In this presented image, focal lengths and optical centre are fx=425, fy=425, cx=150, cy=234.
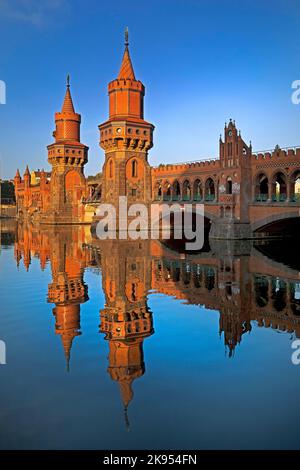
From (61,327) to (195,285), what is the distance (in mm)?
6846

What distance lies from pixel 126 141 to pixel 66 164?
20.6 meters

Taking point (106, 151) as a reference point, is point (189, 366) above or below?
below

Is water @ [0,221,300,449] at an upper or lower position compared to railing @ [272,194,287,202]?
lower

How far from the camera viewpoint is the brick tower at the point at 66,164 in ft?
199

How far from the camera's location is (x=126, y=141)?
43.0 metres

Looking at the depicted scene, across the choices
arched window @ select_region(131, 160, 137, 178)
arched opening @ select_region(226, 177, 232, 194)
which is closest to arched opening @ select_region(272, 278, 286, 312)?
arched opening @ select_region(226, 177, 232, 194)

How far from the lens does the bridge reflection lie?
9492mm

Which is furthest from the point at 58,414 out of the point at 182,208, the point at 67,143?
the point at 67,143

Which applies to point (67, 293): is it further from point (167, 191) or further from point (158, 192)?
point (158, 192)

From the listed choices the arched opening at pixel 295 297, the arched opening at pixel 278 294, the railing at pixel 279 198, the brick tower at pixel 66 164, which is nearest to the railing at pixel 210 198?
the railing at pixel 279 198

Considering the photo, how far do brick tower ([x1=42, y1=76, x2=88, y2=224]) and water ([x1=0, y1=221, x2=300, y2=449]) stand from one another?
4565 cm

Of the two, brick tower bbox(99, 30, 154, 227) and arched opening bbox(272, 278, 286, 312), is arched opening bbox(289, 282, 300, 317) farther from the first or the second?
brick tower bbox(99, 30, 154, 227)

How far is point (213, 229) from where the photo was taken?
38125 mm

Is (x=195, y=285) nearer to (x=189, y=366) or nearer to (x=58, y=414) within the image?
(x=189, y=366)
